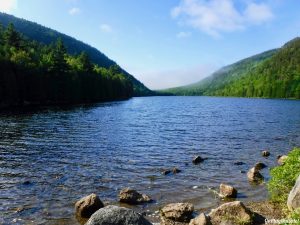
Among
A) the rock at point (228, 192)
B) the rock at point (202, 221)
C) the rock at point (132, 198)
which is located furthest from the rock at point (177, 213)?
the rock at point (228, 192)

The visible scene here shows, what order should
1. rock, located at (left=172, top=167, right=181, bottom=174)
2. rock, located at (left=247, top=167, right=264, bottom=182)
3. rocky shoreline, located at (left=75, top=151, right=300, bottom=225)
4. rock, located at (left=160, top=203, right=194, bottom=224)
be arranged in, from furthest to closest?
rock, located at (left=172, top=167, right=181, bottom=174) → rock, located at (left=247, top=167, right=264, bottom=182) → rock, located at (left=160, top=203, right=194, bottom=224) → rocky shoreline, located at (left=75, top=151, right=300, bottom=225)

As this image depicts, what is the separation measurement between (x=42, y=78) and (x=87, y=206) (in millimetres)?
110786

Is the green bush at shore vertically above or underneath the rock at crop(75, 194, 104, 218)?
above

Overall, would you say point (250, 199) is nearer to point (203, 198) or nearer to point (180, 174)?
point (203, 198)

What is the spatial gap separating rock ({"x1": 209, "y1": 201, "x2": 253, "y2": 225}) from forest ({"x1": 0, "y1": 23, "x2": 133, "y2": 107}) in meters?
95.5

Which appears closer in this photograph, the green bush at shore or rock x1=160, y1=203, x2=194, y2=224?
rock x1=160, y1=203, x2=194, y2=224

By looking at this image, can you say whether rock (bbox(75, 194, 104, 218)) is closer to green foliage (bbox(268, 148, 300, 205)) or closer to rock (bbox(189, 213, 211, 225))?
rock (bbox(189, 213, 211, 225))

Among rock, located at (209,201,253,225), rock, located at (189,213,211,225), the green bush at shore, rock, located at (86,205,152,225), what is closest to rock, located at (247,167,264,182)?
the green bush at shore

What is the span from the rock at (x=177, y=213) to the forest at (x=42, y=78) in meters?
92.8

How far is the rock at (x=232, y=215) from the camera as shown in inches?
758

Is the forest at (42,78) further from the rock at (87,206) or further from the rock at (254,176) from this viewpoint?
the rock at (87,206)

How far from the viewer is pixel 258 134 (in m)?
63.8

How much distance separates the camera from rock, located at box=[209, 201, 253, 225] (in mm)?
19259

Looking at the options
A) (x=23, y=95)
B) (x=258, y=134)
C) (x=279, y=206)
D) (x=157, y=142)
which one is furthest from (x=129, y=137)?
(x=23, y=95)
